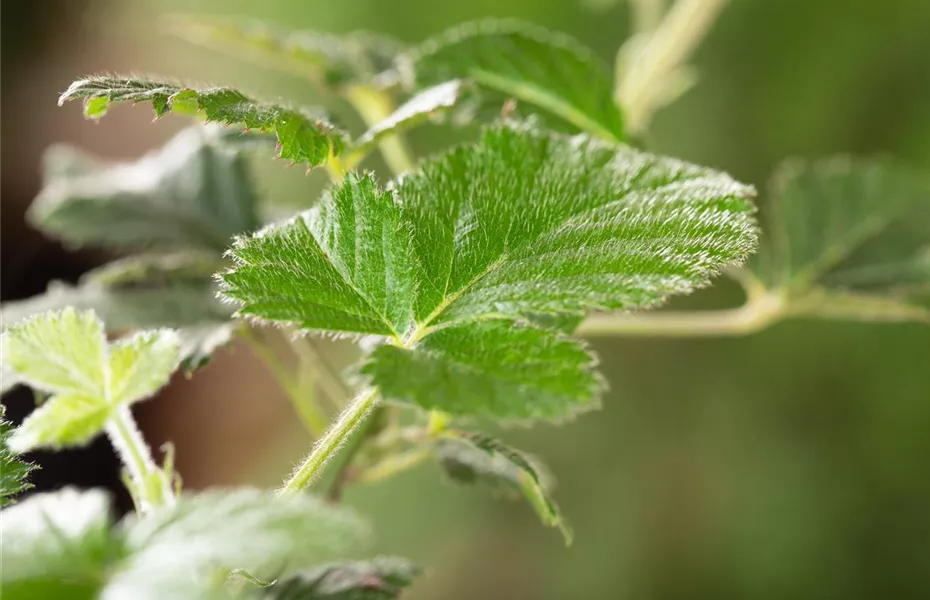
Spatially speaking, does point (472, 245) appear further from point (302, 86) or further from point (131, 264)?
point (302, 86)

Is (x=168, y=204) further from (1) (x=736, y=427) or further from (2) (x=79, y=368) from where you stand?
(1) (x=736, y=427)

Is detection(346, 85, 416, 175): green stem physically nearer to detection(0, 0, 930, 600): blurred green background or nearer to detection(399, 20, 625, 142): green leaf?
detection(399, 20, 625, 142): green leaf

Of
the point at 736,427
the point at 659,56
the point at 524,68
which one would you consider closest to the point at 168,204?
the point at 524,68

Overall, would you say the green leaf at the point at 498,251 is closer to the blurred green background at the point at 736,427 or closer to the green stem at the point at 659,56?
the green stem at the point at 659,56

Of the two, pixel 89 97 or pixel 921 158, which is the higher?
pixel 921 158

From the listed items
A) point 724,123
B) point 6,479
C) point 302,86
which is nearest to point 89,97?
point 6,479

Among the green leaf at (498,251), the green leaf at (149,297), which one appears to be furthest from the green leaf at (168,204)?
the green leaf at (498,251)
